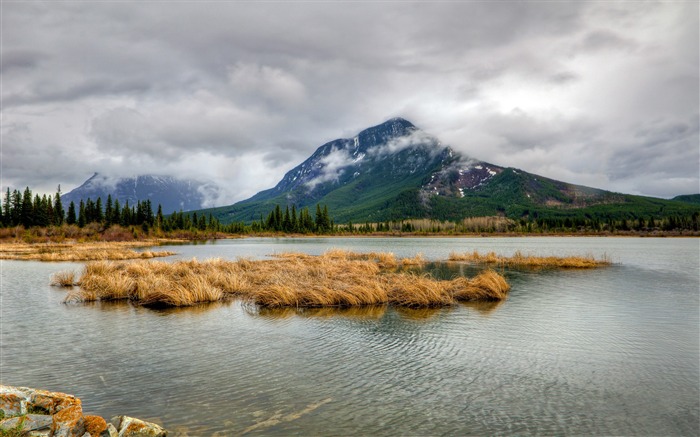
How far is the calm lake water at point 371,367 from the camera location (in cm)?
878

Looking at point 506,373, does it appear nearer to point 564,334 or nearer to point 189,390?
point 564,334

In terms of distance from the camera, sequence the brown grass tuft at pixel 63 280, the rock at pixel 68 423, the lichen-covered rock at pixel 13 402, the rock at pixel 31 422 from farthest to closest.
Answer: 1. the brown grass tuft at pixel 63 280
2. the lichen-covered rock at pixel 13 402
3. the rock at pixel 68 423
4. the rock at pixel 31 422

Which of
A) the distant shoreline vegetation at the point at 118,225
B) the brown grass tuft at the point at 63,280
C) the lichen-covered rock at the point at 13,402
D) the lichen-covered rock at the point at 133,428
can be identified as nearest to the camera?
the lichen-covered rock at the point at 13,402

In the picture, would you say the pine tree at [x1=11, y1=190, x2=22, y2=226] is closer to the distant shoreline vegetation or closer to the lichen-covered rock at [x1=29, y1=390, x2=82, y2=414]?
the distant shoreline vegetation

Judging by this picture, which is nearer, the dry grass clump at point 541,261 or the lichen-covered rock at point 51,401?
the lichen-covered rock at point 51,401

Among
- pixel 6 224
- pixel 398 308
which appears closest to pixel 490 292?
pixel 398 308

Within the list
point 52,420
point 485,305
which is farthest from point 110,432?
point 485,305

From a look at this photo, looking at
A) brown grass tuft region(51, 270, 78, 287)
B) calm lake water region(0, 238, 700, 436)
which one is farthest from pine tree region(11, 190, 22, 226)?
calm lake water region(0, 238, 700, 436)

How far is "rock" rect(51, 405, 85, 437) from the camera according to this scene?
6.64 metres

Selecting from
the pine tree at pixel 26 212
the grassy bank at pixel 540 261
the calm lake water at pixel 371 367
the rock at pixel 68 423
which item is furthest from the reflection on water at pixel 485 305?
the pine tree at pixel 26 212

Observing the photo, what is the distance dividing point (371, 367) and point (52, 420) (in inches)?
311

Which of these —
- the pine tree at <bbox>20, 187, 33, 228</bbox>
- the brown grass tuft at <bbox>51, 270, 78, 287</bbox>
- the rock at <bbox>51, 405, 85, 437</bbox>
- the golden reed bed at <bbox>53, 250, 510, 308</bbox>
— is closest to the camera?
the rock at <bbox>51, 405, 85, 437</bbox>

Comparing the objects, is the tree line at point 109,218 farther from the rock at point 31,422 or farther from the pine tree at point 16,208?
the rock at point 31,422

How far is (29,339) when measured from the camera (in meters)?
15.2
